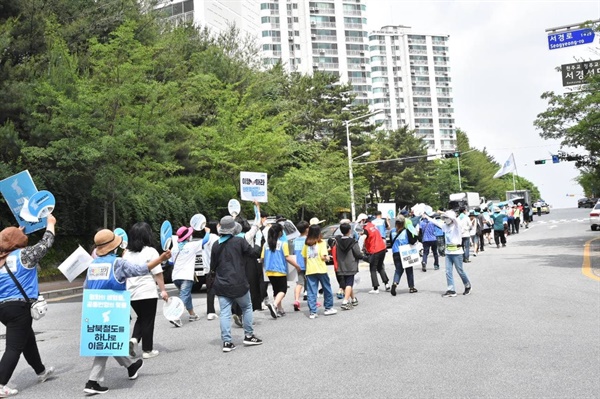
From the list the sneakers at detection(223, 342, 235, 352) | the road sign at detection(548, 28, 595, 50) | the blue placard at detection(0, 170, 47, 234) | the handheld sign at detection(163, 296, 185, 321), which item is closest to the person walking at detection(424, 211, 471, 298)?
the sneakers at detection(223, 342, 235, 352)

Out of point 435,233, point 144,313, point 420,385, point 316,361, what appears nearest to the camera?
point 420,385

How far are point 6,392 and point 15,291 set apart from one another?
1.05m

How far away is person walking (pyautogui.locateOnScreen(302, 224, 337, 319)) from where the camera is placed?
11.4 m

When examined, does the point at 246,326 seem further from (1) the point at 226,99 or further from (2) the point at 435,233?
(1) the point at 226,99

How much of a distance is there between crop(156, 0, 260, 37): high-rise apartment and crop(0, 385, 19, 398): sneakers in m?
64.2

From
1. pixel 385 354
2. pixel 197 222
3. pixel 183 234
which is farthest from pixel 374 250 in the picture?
pixel 385 354

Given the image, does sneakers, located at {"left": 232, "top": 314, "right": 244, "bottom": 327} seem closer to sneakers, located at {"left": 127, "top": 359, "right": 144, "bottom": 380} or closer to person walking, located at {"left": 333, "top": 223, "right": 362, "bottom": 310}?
person walking, located at {"left": 333, "top": 223, "right": 362, "bottom": 310}

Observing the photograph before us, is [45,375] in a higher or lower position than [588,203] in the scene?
lower

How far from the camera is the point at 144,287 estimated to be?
8047 millimetres

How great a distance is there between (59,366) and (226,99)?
29.9m

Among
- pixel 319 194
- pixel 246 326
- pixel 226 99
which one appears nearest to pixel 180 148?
pixel 226 99

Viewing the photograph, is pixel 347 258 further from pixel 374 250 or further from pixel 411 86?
pixel 411 86

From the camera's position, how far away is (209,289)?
11.5 meters

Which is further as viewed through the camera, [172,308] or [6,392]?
[172,308]
